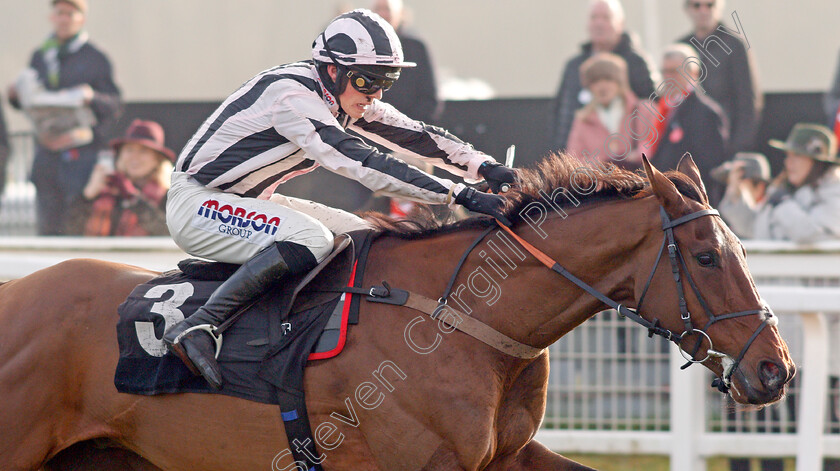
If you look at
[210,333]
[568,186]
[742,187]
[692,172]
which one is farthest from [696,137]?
[210,333]

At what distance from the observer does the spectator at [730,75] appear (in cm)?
707

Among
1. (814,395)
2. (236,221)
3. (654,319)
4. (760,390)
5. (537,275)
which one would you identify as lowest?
(814,395)

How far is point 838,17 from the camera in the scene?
8.14 metres

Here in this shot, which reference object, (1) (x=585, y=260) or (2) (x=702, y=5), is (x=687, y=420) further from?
(2) (x=702, y=5)

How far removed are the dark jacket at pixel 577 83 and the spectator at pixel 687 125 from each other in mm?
138

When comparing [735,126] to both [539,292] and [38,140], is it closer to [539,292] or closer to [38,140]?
[539,292]

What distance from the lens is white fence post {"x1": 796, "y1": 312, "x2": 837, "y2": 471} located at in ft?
16.1

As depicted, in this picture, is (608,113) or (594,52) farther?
(594,52)

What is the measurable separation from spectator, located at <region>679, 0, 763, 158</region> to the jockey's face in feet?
12.5

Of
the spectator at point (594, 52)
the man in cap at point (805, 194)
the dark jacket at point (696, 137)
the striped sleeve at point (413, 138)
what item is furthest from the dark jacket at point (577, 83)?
the striped sleeve at point (413, 138)

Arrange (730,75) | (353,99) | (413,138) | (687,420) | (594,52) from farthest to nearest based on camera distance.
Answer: (594,52) → (730,75) → (687,420) → (413,138) → (353,99)

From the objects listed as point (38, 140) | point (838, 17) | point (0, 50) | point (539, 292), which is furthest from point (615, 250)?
point (0, 50)

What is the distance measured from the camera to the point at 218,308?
3.60 meters

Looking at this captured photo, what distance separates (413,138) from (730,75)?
371 cm
